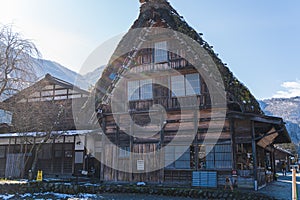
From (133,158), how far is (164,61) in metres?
4.36

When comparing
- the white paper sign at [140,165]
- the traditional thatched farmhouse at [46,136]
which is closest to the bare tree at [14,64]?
the traditional thatched farmhouse at [46,136]

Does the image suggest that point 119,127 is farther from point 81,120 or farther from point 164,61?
point 81,120

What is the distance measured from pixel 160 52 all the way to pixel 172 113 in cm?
279

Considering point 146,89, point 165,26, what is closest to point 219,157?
point 146,89

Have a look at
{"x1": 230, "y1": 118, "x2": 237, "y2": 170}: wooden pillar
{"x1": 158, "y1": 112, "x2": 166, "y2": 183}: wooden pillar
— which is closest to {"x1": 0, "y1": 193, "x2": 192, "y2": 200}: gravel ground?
{"x1": 158, "y1": 112, "x2": 166, "y2": 183}: wooden pillar

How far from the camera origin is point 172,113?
11922mm

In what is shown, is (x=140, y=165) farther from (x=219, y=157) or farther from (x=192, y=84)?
(x=192, y=84)

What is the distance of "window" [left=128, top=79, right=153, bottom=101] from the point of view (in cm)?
1259

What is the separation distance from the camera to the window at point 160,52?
1251 centimetres

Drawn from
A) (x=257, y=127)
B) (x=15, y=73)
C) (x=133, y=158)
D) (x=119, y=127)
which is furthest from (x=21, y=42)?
(x=257, y=127)

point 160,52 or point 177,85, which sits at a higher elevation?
point 160,52

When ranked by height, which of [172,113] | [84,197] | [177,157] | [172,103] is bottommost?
[84,197]

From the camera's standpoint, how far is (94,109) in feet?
43.5

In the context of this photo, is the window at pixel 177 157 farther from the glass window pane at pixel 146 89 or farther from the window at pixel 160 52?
the window at pixel 160 52
